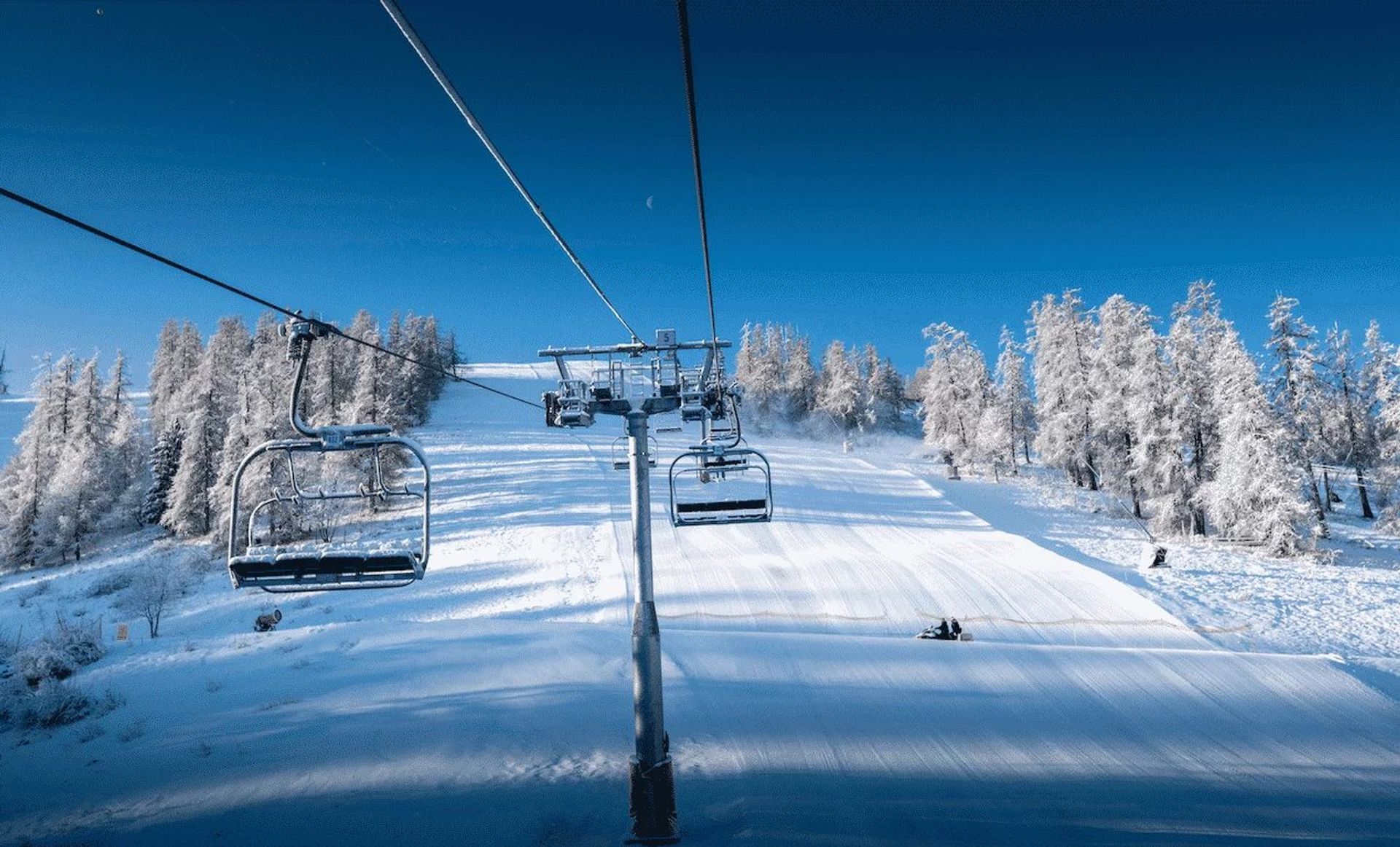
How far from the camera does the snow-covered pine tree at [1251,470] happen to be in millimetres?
23281

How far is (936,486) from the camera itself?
3703 centimetres

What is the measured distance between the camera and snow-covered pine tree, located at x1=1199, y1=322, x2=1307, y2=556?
917 inches

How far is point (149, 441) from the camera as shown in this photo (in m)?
41.9

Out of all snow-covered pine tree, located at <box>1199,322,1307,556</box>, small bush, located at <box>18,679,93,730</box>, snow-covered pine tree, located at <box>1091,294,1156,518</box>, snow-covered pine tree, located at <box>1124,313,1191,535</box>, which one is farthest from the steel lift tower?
snow-covered pine tree, located at <box>1091,294,1156,518</box>

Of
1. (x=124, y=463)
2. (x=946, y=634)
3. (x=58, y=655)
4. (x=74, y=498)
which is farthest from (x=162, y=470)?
(x=946, y=634)

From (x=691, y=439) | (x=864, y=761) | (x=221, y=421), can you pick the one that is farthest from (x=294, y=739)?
(x=691, y=439)

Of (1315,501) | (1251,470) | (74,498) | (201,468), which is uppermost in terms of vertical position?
(201,468)

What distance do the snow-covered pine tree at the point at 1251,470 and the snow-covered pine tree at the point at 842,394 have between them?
3675cm

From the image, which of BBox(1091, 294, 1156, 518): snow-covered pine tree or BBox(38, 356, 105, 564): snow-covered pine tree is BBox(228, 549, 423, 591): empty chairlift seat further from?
BBox(38, 356, 105, 564): snow-covered pine tree

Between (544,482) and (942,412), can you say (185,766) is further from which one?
(942,412)

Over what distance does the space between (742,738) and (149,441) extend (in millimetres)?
52990

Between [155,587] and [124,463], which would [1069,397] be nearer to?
[155,587]

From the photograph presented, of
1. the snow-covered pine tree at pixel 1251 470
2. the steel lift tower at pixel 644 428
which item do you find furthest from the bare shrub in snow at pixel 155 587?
the snow-covered pine tree at pixel 1251 470

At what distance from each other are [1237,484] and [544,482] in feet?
115
